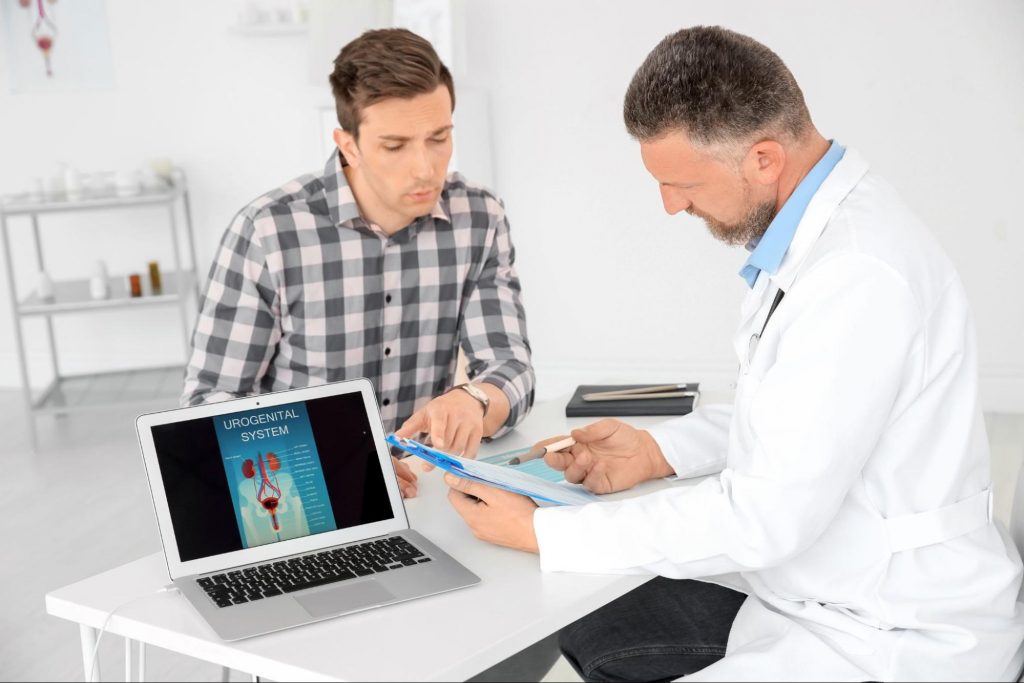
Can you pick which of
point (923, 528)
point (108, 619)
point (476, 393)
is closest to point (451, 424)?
point (476, 393)

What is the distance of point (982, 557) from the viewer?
133 centimetres

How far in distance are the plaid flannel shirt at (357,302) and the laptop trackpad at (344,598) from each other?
666 mm

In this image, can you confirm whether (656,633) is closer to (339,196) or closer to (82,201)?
(339,196)

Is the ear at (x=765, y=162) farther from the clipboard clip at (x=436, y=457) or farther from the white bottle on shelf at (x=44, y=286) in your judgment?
the white bottle on shelf at (x=44, y=286)

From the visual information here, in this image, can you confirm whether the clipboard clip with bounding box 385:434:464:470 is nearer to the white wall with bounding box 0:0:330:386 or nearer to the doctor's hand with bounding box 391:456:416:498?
the doctor's hand with bounding box 391:456:416:498

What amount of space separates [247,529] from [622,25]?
11.4 ft

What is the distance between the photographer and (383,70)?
2.01m

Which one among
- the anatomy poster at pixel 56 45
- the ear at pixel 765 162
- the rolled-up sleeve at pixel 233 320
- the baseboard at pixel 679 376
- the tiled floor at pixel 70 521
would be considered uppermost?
the anatomy poster at pixel 56 45

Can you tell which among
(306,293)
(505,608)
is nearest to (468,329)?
(306,293)

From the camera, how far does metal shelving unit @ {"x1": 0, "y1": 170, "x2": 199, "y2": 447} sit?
Result: 177 inches

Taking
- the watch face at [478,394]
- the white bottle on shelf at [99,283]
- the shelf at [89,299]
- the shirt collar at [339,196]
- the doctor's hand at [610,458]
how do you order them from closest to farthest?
the doctor's hand at [610,458] → the watch face at [478,394] → the shirt collar at [339,196] → the shelf at [89,299] → the white bottle on shelf at [99,283]

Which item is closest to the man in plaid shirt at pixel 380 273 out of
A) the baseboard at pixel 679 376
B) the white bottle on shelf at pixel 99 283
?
the baseboard at pixel 679 376

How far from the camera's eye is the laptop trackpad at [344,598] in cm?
131

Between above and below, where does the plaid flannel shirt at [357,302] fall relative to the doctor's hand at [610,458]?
above
